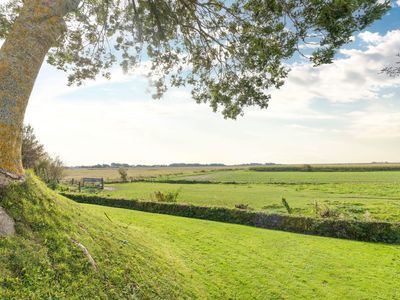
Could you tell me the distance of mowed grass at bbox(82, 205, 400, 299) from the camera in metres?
8.71

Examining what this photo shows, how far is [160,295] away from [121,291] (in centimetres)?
97

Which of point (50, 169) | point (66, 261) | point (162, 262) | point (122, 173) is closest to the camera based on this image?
point (66, 261)

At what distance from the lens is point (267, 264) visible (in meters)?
11.0

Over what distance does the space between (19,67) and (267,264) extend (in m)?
9.87

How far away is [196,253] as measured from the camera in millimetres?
10914

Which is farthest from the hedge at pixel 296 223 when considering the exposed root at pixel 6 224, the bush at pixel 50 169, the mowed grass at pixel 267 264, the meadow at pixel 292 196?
the bush at pixel 50 169

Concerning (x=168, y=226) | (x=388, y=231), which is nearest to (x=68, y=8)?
(x=168, y=226)

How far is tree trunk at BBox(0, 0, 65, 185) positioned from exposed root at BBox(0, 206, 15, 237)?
0.78 m

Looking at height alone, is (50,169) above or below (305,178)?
above

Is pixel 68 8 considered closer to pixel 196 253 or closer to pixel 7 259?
pixel 7 259

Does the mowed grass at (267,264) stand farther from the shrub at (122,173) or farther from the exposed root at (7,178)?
the shrub at (122,173)

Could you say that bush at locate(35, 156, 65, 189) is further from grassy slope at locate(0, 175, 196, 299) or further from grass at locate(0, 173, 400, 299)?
grassy slope at locate(0, 175, 196, 299)

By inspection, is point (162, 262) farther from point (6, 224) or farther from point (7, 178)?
point (7, 178)

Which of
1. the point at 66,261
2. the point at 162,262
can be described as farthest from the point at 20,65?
the point at 162,262
